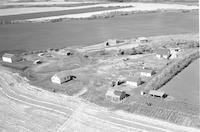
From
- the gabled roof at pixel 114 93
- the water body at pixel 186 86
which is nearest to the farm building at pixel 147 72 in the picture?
the water body at pixel 186 86

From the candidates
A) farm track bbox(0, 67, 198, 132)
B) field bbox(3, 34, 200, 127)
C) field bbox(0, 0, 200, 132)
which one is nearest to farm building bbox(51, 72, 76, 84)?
field bbox(0, 0, 200, 132)

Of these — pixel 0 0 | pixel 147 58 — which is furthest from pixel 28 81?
pixel 0 0

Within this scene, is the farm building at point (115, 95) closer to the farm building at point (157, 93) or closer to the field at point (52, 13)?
the farm building at point (157, 93)

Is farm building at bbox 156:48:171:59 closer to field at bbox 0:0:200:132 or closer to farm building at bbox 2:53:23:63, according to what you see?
field at bbox 0:0:200:132

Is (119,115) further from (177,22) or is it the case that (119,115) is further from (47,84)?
(177,22)

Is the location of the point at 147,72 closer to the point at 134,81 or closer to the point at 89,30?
the point at 134,81

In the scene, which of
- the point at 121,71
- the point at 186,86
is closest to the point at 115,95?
the point at 121,71
